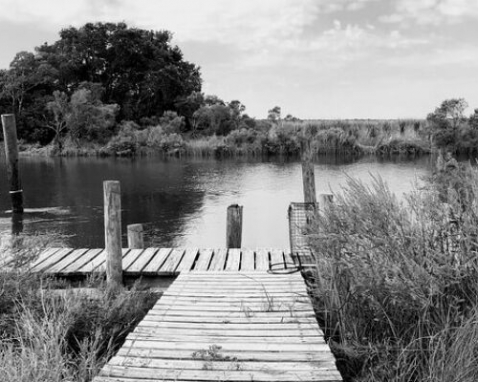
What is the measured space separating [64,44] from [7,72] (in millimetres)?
6458

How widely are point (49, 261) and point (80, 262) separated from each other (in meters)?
0.42

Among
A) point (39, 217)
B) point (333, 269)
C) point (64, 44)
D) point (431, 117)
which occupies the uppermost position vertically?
point (64, 44)

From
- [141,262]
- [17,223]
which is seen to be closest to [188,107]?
[17,223]

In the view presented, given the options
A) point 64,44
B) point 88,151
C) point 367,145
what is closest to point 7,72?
point 64,44

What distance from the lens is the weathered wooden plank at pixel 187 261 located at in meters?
6.34

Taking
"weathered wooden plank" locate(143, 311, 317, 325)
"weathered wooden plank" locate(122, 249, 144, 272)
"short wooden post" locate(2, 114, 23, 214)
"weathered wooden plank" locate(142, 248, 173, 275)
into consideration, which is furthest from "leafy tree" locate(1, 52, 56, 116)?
"weathered wooden plank" locate(143, 311, 317, 325)

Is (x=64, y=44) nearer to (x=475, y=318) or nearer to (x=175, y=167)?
(x=175, y=167)

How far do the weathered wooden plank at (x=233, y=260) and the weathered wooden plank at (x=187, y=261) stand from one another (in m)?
0.47

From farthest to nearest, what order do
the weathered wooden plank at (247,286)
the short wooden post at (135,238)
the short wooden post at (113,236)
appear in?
the short wooden post at (135,238) < the short wooden post at (113,236) < the weathered wooden plank at (247,286)

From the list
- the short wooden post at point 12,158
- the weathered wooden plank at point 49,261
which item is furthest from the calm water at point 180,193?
the weathered wooden plank at point 49,261

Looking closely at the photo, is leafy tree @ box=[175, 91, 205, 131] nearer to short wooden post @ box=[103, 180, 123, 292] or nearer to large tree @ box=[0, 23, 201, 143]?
large tree @ box=[0, 23, 201, 143]

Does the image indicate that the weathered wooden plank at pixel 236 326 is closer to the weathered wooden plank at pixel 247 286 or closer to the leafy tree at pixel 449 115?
the weathered wooden plank at pixel 247 286

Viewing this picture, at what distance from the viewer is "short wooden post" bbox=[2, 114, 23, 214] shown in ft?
49.5

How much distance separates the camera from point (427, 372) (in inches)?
135
